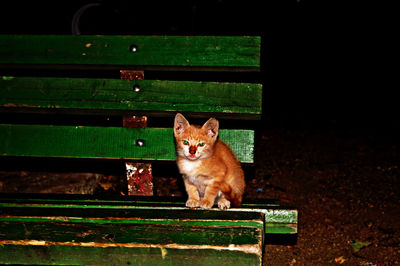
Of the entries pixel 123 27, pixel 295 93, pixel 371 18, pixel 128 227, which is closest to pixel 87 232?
pixel 128 227

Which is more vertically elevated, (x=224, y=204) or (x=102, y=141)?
(x=102, y=141)

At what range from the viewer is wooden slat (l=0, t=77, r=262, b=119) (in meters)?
3.11

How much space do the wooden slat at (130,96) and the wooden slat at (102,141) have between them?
0.18 metres

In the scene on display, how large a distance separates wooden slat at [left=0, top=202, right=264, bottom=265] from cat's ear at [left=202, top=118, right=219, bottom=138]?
980 mm

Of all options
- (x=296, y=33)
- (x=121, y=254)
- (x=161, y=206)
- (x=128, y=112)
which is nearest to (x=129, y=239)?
(x=121, y=254)

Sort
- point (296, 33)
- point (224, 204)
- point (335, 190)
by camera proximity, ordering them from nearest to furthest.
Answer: point (224, 204) → point (335, 190) → point (296, 33)

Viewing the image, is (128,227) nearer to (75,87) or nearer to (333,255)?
(75,87)

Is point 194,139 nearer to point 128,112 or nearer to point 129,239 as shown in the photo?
point 128,112

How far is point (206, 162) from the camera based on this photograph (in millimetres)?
3111

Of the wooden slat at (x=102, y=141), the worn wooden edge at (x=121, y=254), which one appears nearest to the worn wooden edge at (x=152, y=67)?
A: the wooden slat at (x=102, y=141)

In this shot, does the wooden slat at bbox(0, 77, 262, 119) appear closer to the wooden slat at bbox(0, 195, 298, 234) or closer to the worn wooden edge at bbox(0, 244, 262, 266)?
the wooden slat at bbox(0, 195, 298, 234)

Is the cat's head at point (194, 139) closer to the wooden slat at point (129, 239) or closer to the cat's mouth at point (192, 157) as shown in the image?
the cat's mouth at point (192, 157)

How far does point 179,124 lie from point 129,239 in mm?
1292

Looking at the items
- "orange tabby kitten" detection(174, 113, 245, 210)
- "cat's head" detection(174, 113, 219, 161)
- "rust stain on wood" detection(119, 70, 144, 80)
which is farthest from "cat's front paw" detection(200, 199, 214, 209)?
"rust stain on wood" detection(119, 70, 144, 80)
